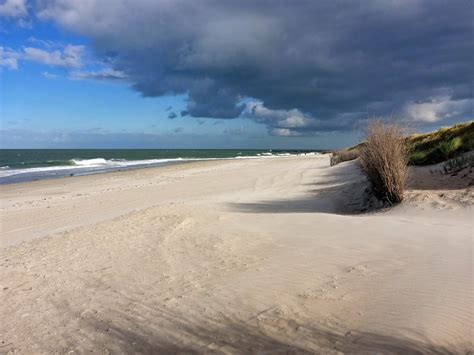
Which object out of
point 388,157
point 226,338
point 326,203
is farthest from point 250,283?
point 326,203

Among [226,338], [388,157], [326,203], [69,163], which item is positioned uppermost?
[388,157]

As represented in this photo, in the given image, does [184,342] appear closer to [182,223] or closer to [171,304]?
[171,304]

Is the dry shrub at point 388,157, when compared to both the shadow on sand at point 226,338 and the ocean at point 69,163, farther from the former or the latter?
the ocean at point 69,163

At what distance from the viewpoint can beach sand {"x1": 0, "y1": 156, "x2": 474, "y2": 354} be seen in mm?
3834

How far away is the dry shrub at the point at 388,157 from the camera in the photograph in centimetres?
916

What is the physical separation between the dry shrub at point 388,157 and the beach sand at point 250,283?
18.5 inches

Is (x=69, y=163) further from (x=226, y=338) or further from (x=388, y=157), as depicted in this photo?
(x=226, y=338)

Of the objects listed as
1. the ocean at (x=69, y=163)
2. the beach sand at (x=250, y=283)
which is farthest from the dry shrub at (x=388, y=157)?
the ocean at (x=69, y=163)

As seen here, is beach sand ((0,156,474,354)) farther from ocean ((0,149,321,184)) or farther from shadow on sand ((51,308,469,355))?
ocean ((0,149,321,184))

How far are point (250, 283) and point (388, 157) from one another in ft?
17.7

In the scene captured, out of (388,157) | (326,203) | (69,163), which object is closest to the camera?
(388,157)

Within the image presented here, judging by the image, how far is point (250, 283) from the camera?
5.25 meters

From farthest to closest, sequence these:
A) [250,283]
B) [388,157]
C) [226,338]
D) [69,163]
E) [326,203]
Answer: [69,163] → [326,203] → [388,157] → [250,283] → [226,338]

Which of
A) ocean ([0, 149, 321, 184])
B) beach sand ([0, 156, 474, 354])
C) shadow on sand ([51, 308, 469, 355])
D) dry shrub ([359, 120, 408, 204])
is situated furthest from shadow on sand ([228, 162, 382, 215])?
ocean ([0, 149, 321, 184])
